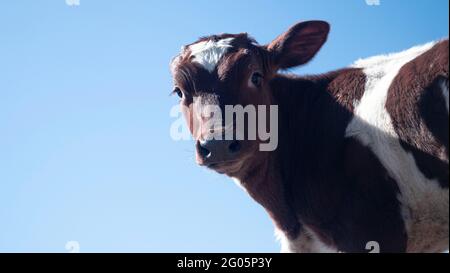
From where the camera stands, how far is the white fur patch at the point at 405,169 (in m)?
6.69

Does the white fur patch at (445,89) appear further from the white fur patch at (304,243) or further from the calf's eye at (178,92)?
the calf's eye at (178,92)

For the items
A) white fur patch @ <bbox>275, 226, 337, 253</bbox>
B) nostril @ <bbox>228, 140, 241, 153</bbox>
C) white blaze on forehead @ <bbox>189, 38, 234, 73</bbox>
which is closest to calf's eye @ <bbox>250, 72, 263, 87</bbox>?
white blaze on forehead @ <bbox>189, 38, 234, 73</bbox>

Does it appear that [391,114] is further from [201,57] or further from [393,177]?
[201,57]

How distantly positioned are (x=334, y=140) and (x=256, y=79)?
166 cm

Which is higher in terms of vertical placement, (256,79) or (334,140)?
(256,79)

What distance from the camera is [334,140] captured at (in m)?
7.55

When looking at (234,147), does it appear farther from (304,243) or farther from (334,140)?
(304,243)

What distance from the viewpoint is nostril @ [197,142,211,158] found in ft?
24.3

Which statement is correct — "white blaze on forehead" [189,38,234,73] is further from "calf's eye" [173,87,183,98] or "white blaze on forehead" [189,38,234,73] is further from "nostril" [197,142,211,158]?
"nostril" [197,142,211,158]

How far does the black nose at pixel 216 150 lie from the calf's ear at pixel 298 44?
237 centimetres

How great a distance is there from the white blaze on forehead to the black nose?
1389 millimetres

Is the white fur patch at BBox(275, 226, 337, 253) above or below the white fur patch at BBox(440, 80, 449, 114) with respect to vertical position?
below

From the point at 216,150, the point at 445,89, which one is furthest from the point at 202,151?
the point at 445,89

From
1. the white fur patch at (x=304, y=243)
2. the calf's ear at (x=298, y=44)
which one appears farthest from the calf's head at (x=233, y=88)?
the white fur patch at (x=304, y=243)
